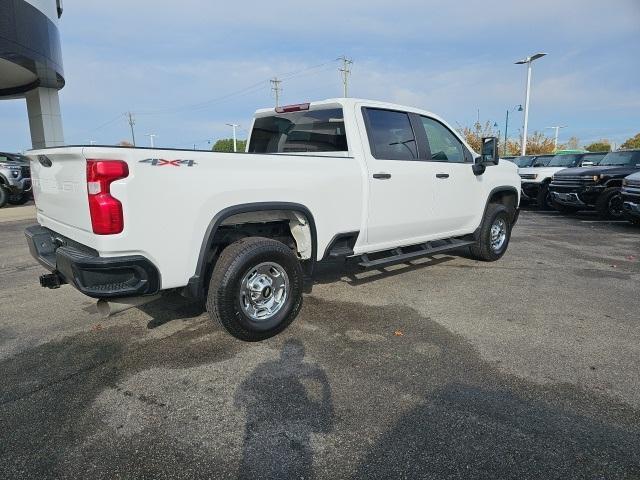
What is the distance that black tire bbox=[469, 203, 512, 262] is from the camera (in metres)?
6.20

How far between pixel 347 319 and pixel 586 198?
993 centimetres

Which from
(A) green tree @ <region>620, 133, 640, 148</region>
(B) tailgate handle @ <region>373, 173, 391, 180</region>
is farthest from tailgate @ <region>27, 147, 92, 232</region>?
(A) green tree @ <region>620, 133, 640, 148</region>

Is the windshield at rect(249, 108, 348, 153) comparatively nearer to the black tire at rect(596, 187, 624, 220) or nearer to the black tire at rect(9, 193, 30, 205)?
the black tire at rect(596, 187, 624, 220)

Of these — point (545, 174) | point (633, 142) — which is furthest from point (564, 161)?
point (633, 142)

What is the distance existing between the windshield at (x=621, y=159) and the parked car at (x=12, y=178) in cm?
1728

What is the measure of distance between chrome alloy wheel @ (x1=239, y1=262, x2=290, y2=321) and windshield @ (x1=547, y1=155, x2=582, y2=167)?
13819 millimetres

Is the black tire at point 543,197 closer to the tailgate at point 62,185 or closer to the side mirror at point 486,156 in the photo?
the side mirror at point 486,156

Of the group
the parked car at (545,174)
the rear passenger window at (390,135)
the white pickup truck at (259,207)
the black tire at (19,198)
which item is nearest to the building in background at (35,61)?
the black tire at (19,198)

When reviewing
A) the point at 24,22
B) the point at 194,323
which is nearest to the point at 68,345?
the point at 194,323

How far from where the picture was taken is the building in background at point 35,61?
43.7 ft

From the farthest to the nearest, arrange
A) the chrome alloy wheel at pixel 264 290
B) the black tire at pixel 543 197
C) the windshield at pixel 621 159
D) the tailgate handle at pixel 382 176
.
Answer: the black tire at pixel 543 197 → the windshield at pixel 621 159 → the tailgate handle at pixel 382 176 → the chrome alloy wheel at pixel 264 290

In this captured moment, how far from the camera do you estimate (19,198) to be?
15594 millimetres

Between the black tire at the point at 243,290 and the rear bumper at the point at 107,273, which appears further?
the black tire at the point at 243,290

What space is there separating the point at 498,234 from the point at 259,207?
4.41 metres
